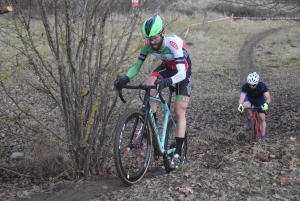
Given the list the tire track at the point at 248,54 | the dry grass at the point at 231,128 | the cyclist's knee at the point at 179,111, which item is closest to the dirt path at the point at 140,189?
the dry grass at the point at 231,128

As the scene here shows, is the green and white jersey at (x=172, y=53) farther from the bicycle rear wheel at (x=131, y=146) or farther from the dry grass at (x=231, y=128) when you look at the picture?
the bicycle rear wheel at (x=131, y=146)

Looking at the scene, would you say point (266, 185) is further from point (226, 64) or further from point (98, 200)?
point (226, 64)

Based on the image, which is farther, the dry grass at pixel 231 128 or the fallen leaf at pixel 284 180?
the fallen leaf at pixel 284 180

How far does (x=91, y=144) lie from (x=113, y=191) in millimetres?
999

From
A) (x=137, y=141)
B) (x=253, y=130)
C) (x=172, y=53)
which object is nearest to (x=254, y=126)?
(x=253, y=130)

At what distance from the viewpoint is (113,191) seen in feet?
Result: 16.1

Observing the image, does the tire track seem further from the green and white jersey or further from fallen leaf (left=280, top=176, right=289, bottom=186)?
fallen leaf (left=280, top=176, right=289, bottom=186)

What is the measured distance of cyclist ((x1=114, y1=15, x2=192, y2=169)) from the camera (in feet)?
16.8

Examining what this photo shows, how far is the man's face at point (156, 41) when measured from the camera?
520cm

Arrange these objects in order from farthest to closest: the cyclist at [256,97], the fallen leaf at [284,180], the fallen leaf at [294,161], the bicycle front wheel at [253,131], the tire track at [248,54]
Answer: the tire track at [248,54] < the bicycle front wheel at [253,131] < the cyclist at [256,97] < the fallen leaf at [294,161] < the fallen leaf at [284,180]

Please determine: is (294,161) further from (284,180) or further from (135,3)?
(135,3)

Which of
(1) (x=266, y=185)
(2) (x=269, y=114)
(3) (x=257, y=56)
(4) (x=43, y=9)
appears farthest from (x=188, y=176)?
(3) (x=257, y=56)

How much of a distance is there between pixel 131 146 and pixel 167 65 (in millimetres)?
1670

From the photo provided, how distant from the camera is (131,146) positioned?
16.2 feet
